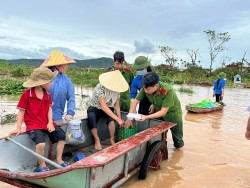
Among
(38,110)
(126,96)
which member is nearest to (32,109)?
(38,110)

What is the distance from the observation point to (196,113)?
33.7 ft

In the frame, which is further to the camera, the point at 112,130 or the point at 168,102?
the point at 112,130

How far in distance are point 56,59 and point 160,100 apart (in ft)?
5.57

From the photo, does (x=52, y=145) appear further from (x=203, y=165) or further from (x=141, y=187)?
(x=203, y=165)

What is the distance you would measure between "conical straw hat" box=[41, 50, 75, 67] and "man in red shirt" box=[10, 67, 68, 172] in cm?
44

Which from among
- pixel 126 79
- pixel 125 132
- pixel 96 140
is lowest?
pixel 96 140

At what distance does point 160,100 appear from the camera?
4750 mm

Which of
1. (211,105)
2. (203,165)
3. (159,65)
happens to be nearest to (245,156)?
(203,165)

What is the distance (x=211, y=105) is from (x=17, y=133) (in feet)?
27.5

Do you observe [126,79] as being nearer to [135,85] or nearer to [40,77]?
[135,85]

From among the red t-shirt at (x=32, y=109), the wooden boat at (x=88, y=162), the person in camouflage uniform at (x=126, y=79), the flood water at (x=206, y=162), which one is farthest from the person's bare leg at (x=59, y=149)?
the person in camouflage uniform at (x=126, y=79)

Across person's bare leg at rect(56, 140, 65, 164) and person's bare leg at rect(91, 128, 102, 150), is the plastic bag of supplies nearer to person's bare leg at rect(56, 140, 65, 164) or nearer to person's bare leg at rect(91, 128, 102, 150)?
person's bare leg at rect(56, 140, 65, 164)

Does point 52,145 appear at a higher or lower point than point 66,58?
lower

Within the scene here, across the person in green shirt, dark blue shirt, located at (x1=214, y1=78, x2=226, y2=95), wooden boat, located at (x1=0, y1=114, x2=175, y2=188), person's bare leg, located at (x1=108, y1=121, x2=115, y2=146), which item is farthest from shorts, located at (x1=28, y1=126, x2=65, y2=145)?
dark blue shirt, located at (x1=214, y1=78, x2=226, y2=95)
